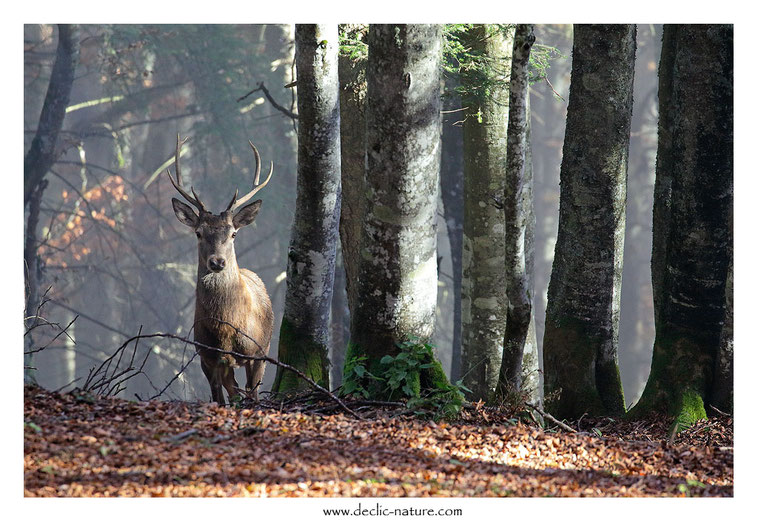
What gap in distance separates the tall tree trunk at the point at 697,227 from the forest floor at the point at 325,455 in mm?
752

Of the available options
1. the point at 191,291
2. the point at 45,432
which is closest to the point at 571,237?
the point at 45,432

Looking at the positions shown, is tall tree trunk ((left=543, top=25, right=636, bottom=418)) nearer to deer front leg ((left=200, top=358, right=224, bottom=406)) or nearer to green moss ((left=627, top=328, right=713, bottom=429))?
green moss ((left=627, top=328, right=713, bottom=429))

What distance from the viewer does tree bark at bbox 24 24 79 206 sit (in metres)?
15.2

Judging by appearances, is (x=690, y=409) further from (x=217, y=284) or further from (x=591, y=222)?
(x=217, y=284)

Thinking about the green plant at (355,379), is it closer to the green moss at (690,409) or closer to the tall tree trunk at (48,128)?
the green moss at (690,409)

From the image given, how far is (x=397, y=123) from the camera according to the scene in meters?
6.20

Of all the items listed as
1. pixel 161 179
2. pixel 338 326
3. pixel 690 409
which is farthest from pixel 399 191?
pixel 161 179

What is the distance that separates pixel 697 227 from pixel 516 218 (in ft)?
5.87

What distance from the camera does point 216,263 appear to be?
8453 mm

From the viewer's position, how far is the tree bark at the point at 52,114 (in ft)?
50.0

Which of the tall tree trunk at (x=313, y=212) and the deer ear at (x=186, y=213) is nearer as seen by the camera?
the tall tree trunk at (x=313, y=212)

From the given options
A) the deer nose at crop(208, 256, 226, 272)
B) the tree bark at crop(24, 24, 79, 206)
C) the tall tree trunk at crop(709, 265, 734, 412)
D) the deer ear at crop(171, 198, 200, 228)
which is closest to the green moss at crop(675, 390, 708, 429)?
the tall tree trunk at crop(709, 265, 734, 412)

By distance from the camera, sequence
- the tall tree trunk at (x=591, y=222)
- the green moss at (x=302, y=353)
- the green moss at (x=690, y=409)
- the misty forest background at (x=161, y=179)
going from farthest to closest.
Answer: the misty forest background at (x=161, y=179) → the green moss at (x=302, y=353) → the tall tree trunk at (x=591, y=222) → the green moss at (x=690, y=409)

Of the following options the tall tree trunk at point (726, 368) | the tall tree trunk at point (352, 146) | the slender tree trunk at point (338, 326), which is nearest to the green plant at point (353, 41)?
the tall tree trunk at point (352, 146)
